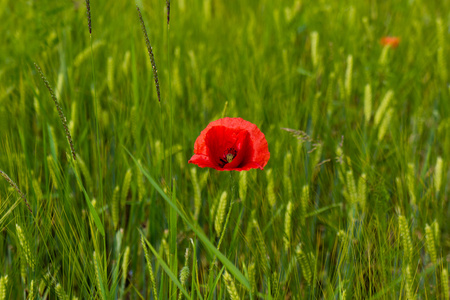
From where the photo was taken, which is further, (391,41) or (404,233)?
(391,41)

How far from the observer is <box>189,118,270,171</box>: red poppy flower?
681 millimetres

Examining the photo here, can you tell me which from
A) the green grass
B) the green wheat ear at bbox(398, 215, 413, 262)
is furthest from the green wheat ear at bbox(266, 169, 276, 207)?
the green wheat ear at bbox(398, 215, 413, 262)

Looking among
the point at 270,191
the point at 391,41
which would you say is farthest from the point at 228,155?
the point at 391,41

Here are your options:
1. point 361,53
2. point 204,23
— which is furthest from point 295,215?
point 204,23

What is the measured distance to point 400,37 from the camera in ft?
4.99

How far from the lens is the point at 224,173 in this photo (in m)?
0.86

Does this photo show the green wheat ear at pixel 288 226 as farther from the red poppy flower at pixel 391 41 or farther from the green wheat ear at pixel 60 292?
the red poppy flower at pixel 391 41

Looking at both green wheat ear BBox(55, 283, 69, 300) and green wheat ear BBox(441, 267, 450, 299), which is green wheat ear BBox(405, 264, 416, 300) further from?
green wheat ear BBox(55, 283, 69, 300)

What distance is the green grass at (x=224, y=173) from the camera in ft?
2.32

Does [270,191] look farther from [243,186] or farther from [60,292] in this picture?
[60,292]

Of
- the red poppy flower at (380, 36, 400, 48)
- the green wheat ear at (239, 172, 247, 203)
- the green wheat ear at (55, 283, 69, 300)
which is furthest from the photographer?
the red poppy flower at (380, 36, 400, 48)

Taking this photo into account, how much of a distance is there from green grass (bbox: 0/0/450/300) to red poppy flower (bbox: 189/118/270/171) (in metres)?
0.05

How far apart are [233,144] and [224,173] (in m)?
0.14

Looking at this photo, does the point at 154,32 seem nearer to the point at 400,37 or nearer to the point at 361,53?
the point at 361,53
